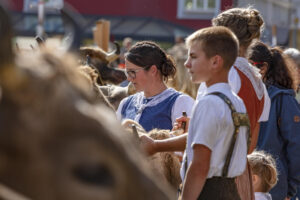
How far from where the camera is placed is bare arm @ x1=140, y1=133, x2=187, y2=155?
3.63m

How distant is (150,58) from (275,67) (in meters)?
1.48

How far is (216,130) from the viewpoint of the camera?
3.37m

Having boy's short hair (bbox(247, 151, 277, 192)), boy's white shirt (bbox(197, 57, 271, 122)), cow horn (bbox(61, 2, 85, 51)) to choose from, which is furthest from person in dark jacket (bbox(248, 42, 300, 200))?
cow horn (bbox(61, 2, 85, 51))

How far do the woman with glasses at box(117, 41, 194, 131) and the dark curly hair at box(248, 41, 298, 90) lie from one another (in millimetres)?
1100

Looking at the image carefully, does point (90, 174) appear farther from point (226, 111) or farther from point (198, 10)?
point (198, 10)

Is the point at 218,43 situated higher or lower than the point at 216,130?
higher

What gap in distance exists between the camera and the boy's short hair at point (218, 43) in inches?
139

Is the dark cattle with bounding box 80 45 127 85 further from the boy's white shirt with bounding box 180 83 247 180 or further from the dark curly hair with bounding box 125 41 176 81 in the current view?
the boy's white shirt with bounding box 180 83 247 180

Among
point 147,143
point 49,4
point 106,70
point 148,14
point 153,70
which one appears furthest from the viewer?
point 148,14

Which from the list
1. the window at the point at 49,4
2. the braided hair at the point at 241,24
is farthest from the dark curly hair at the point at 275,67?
the window at the point at 49,4

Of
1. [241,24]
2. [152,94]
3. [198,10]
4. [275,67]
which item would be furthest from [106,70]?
[198,10]

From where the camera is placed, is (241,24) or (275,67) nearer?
(241,24)

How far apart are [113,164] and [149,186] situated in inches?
5.5

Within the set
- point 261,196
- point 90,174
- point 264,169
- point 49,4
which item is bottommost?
point 49,4
